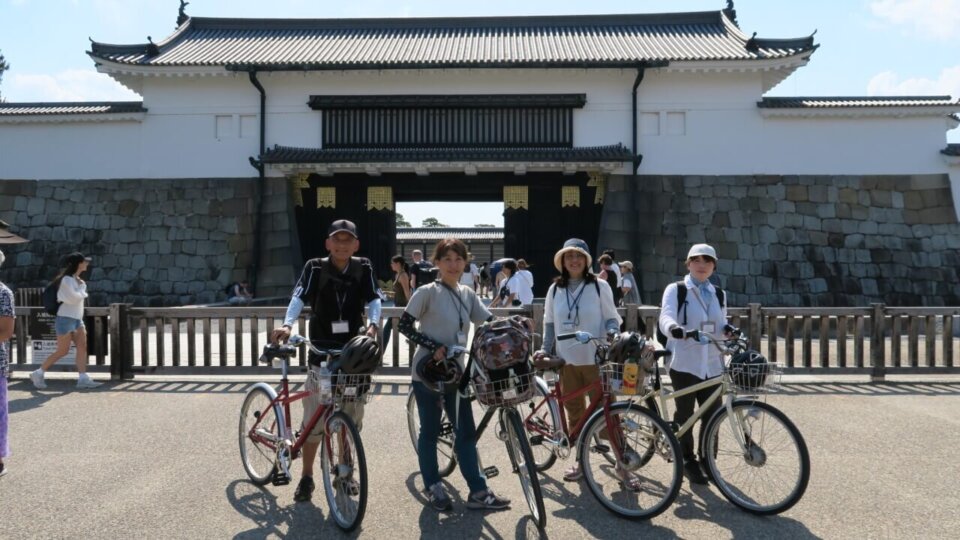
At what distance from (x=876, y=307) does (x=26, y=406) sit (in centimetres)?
922

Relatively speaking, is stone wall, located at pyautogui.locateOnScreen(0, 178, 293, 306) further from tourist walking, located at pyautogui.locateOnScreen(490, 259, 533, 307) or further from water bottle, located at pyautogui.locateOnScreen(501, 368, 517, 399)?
water bottle, located at pyautogui.locateOnScreen(501, 368, 517, 399)

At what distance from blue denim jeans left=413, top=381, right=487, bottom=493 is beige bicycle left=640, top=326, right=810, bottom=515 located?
A: 1115 mm

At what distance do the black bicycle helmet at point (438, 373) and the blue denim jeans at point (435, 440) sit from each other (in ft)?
0.35

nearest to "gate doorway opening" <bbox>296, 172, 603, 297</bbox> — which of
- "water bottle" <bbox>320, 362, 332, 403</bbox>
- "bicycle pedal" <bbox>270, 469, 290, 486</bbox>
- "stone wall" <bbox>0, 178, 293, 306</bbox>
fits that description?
"stone wall" <bbox>0, 178, 293, 306</bbox>

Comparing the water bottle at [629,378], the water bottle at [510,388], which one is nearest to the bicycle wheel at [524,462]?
the water bottle at [510,388]

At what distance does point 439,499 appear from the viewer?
400cm

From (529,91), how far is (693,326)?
43.0 ft

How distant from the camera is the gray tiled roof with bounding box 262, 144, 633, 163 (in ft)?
51.6

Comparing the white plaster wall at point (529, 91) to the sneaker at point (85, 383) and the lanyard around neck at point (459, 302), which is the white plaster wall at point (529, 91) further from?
the lanyard around neck at point (459, 302)

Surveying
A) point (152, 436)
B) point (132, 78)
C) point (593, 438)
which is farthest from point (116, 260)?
point (593, 438)

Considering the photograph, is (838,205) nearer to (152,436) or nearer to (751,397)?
(751,397)

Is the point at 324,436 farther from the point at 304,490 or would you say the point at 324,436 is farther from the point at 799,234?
the point at 799,234

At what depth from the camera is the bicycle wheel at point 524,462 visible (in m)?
3.60

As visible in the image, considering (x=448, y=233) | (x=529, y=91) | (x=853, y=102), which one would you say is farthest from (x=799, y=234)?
(x=448, y=233)
